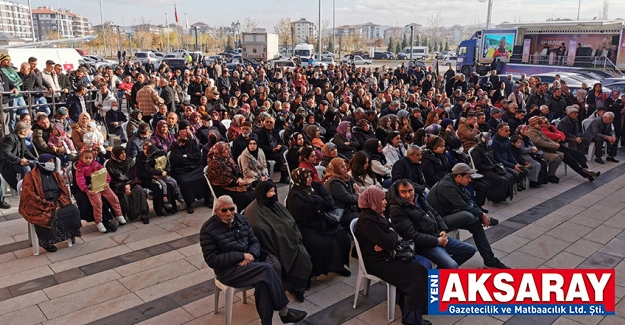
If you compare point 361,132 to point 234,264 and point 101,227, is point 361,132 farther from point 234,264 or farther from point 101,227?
point 234,264

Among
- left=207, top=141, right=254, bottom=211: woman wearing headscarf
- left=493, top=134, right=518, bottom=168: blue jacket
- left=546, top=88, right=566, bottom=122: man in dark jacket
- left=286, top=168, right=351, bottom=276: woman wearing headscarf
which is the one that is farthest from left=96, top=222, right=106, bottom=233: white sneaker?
left=546, top=88, right=566, bottom=122: man in dark jacket

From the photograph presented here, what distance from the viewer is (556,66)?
27.9 metres

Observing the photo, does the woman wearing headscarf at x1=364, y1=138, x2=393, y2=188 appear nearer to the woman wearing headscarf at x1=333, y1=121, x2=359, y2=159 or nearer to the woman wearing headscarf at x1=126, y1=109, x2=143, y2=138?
the woman wearing headscarf at x1=333, y1=121, x2=359, y2=159

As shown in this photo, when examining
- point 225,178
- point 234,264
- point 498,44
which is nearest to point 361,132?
point 225,178

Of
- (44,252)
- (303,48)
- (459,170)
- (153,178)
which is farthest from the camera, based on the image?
(303,48)

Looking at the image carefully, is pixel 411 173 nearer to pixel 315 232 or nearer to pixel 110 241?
pixel 315 232

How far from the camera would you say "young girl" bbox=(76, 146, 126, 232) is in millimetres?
6465

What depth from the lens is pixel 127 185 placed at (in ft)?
22.8

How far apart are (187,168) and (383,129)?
3.91 metres

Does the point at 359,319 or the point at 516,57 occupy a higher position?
the point at 516,57

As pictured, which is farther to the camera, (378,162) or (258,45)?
(258,45)

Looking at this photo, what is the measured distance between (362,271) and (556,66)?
2748cm

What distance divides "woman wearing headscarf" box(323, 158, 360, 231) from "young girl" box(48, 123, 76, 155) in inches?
188

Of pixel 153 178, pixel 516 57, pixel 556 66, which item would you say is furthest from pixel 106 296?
pixel 516 57
